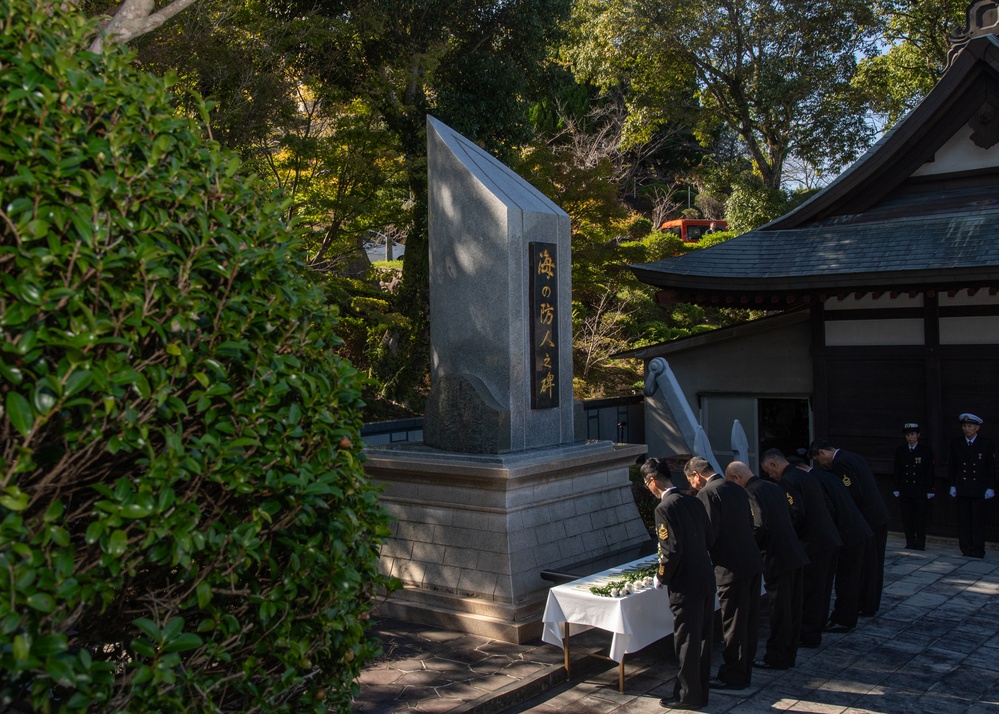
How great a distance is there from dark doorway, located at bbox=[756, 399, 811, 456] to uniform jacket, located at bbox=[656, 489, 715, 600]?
30.8 feet

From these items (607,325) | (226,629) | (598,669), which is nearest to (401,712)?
(598,669)

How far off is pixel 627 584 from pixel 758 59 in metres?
20.9

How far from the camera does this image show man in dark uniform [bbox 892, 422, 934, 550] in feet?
38.0

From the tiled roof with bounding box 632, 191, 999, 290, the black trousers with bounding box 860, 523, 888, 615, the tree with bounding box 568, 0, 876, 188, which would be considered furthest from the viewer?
the tree with bounding box 568, 0, 876, 188

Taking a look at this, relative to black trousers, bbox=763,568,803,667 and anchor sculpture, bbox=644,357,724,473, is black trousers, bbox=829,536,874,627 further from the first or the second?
anchor sculpture, bbox=644,357,724,473

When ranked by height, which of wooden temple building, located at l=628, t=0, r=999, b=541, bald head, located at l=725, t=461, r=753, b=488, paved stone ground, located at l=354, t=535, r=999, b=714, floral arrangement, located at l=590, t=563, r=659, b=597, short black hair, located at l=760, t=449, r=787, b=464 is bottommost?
paved stone ground, located at l=354, t=535, r=999, b=714

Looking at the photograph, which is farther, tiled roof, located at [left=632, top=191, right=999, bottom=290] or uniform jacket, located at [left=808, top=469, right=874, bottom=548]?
tiled roof, located at [left=632, top=191, right=999, bottom=290]

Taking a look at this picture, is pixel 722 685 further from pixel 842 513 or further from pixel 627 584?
pixel 842 513

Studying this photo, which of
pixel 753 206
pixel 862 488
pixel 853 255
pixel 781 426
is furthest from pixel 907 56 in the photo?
pixel 862 488

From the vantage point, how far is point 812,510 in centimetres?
791

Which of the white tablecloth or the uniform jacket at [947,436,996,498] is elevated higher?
the uniform jacket at [947,436,996,498]

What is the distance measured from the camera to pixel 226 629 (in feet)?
11.8

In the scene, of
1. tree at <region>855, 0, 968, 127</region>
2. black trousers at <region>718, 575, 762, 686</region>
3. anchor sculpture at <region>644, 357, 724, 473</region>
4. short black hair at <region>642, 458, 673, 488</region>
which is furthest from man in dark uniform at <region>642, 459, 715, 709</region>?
tree at <region>855, 0, 968, 127</region>

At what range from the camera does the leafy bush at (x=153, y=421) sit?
2.92 meters
